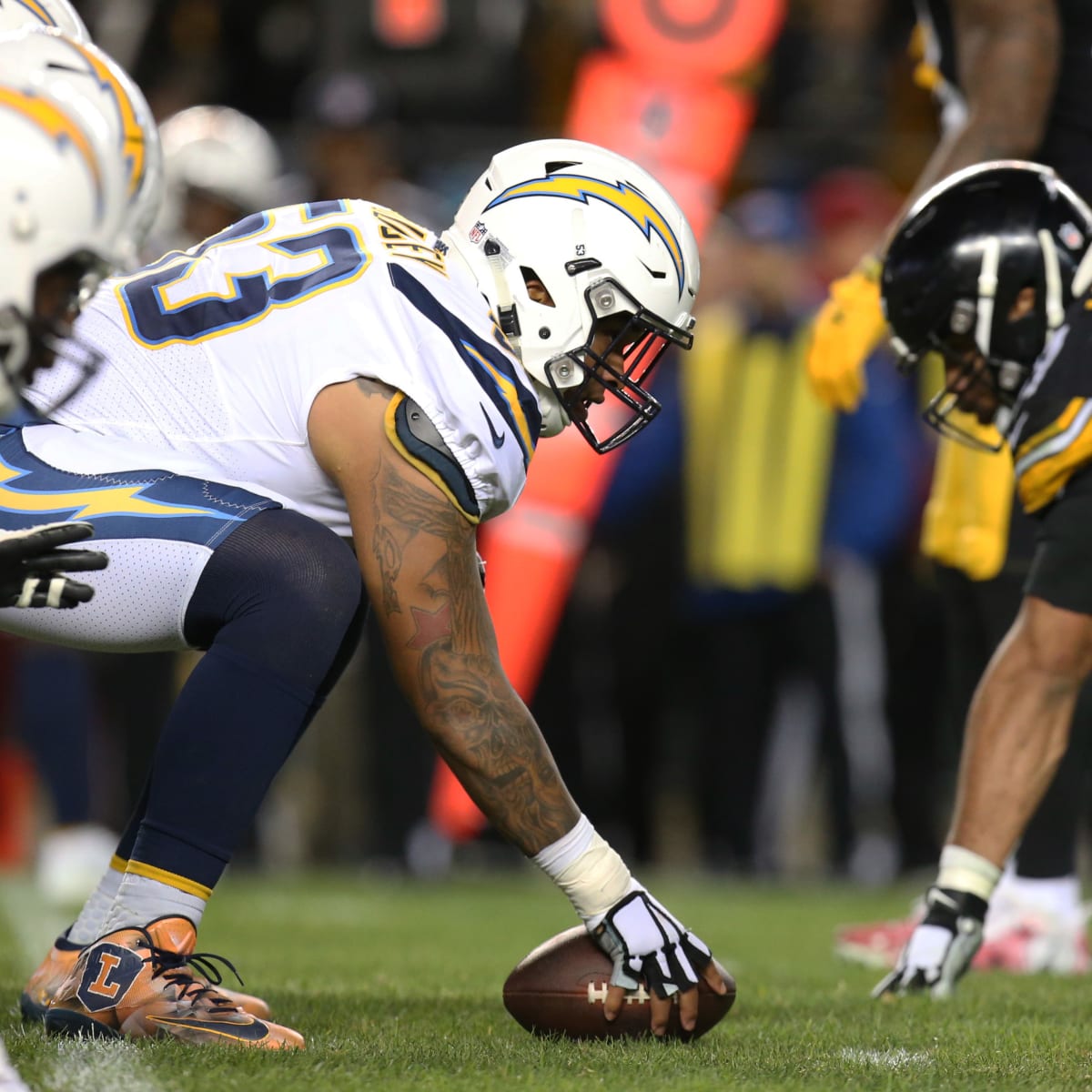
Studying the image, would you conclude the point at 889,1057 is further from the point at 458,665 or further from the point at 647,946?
the point at 458,665

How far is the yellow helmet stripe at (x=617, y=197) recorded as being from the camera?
9.81 feet

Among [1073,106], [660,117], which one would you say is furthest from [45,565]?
[660,117]

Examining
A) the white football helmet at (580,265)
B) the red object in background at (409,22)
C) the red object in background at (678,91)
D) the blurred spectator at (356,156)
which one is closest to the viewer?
the white football helmet at (580,265)

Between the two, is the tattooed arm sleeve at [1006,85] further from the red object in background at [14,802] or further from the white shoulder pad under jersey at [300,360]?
the red object in background at [14,802]

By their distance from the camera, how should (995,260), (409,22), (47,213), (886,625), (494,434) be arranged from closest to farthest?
(47,213) → (494,434) → (995,260) → (886,625) → (409,22)

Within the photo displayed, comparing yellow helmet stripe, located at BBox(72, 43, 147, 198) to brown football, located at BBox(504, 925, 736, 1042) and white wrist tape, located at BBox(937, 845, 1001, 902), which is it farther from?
white wrist tape, located at BBox(937, 845, 1001, 902)

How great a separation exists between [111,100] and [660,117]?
5.88 meters

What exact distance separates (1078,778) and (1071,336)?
1126 millimetres

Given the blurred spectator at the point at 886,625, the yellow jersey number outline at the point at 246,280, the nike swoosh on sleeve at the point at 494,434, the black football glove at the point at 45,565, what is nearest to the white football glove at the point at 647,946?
the nike swoosh on sleeve at the point at 494,434

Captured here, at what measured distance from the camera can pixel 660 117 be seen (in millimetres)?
8086

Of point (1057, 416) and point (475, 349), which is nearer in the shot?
point (475, 349)

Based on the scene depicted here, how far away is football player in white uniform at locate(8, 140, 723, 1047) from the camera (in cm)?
268

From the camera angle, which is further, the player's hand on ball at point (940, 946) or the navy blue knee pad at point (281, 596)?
the player's hand on ball at point (940, 946)

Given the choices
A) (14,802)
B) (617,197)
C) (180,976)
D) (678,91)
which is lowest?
(14,802)
